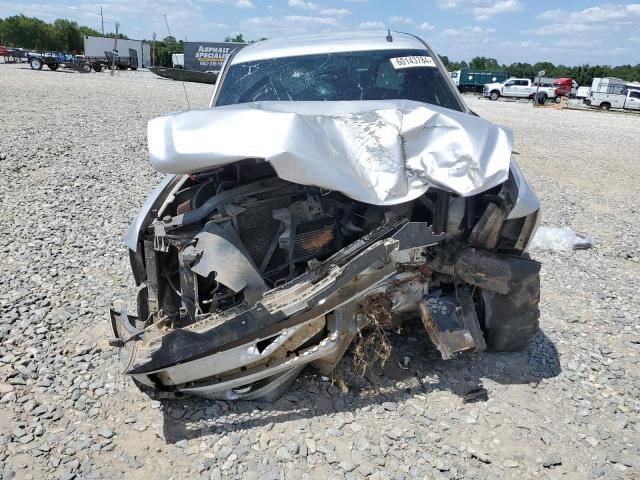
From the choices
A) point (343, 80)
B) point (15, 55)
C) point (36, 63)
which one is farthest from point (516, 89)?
point (15, 55)

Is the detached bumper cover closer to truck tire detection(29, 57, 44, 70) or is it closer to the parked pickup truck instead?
the parked pickup truck

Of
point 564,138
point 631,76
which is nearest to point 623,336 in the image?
point 564,138

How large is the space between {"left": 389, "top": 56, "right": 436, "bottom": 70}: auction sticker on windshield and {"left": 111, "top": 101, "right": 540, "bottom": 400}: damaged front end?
4.26 ft

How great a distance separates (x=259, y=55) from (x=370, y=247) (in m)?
2.55

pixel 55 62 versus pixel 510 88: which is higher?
pixel 55 62

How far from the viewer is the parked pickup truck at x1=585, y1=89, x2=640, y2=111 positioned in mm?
31359

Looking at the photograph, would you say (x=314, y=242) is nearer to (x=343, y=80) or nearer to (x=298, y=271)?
(x=298, y=271)

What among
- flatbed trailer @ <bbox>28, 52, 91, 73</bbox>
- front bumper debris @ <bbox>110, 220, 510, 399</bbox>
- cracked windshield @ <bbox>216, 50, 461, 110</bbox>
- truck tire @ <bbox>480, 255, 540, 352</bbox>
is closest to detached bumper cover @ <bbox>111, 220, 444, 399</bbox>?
front bumper debris @ <bbox>110, 220, 510, 399</bbox>

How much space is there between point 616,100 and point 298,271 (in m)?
35.5

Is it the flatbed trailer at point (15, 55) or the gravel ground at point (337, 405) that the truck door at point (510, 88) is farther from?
the gravel ground at point (337, 405)

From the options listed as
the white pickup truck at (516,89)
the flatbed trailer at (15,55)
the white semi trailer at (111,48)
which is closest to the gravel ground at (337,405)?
the white pickup truck at (516,89)

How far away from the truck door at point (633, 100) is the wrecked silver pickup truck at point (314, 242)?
34510 millimetres

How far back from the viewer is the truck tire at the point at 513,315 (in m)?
3.06

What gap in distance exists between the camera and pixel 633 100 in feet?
103
